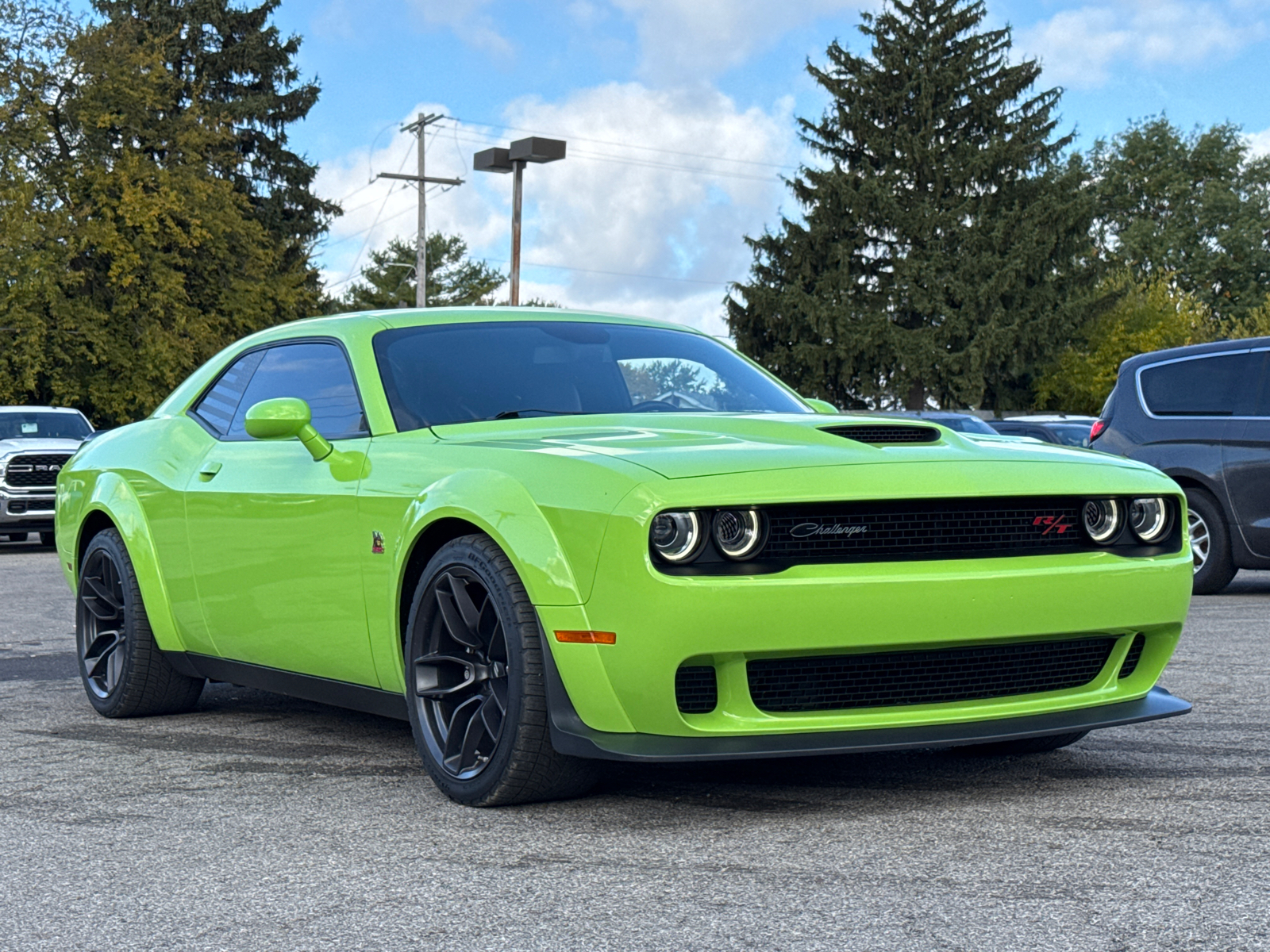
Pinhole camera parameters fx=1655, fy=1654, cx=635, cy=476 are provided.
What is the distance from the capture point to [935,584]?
4.03 m

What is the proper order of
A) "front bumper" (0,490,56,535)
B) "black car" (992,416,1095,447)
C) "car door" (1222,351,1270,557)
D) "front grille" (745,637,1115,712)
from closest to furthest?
"front grille" (745,637,1115,712)
"car door" (1222,351,1270,557)
"front bumper" (0,490,56,535)
"black car" (992,416,1095,447)

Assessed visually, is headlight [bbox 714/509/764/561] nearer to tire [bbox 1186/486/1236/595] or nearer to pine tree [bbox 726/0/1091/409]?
tire [bbox 1186/486/1236/595]

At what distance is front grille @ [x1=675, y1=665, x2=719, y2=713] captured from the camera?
4016mm

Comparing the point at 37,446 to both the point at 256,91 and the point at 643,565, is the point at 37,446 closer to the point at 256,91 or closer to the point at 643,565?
the point at 643,565

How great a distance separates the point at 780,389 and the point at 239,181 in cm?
4969

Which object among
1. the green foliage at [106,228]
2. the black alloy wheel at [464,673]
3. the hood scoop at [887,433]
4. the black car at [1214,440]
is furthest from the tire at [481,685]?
the green foliage at [106,228]

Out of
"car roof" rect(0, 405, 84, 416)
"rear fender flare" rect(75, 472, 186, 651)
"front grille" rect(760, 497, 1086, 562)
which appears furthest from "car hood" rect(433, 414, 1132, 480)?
"car roof" rect(0, 405, 84, 416)

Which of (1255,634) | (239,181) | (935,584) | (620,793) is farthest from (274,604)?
(239,181)

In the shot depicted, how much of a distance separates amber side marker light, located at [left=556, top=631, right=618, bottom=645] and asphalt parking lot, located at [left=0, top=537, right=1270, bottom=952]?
19.0 inches

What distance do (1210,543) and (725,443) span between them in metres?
7.76

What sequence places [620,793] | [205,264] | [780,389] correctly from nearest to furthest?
1. [620,793]
2. [780,389]
3. [205,264]

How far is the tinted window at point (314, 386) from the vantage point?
17.5ft

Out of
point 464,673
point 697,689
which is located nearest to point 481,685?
point 464,673

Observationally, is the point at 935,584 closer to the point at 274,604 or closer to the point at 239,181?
the point at 274,604
